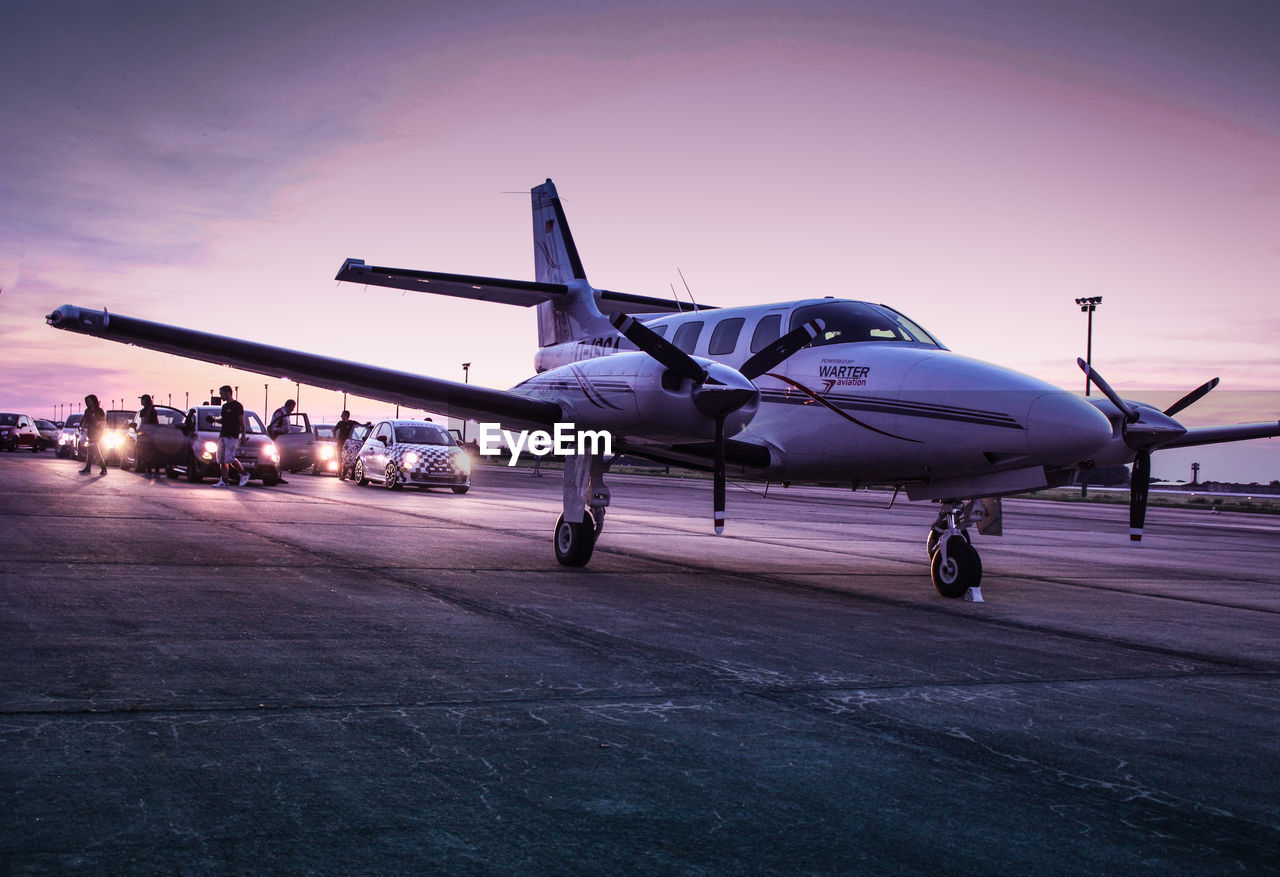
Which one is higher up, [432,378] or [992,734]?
[432,378]

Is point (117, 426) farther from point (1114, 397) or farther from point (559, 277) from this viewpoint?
point (1114, 397)

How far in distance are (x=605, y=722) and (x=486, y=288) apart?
11343 mm

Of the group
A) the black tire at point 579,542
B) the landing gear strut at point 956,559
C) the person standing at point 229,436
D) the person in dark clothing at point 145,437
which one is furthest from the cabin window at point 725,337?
the person in dark clothing at point 145,437

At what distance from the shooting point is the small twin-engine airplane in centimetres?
928

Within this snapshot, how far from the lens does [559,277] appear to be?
17.0 meters

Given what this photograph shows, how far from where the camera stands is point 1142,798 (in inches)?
148

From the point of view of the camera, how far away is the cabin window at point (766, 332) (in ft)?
35.8

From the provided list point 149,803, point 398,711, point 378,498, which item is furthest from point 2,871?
point 378,498

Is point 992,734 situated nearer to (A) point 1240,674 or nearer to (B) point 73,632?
(A) point 1240,674

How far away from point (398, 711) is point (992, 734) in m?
2.69

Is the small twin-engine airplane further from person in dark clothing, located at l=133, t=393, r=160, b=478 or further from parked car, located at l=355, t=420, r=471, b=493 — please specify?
person in dark clothing, located at l=133, t=393, r=160, b=478

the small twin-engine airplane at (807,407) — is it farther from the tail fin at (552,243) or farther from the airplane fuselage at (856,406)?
the tail fin at (552,243)

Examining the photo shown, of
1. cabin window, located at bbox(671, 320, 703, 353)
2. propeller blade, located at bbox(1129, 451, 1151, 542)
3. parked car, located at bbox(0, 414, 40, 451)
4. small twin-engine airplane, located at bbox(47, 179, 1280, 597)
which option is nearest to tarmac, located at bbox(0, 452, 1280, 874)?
propeller blade, located at bbox(1129, 451, 1151, 542)

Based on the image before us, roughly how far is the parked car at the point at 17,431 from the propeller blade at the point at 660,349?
49.2 metres
